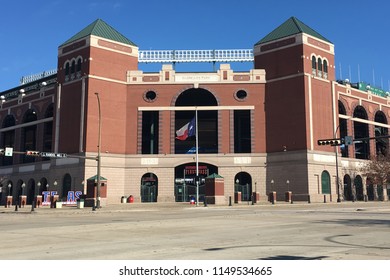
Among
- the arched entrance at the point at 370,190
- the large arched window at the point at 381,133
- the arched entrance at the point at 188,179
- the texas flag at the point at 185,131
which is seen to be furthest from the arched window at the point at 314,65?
the large arched window at the point at 381,133

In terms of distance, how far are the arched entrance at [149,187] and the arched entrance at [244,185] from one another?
38.7ft

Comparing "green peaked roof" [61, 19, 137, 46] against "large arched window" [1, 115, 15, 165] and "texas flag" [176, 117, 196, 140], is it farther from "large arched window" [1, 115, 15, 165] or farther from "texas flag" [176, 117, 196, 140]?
"large arched window" [1, 115, 15, 165]

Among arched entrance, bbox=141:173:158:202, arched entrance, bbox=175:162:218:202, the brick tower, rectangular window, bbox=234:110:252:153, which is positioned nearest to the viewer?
the brick tower

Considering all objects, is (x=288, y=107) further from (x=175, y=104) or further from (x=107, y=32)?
(x=107, y=32)

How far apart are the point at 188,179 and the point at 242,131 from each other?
10878 millimetres

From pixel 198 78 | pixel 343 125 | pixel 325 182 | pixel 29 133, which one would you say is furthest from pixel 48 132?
pixel 343 125

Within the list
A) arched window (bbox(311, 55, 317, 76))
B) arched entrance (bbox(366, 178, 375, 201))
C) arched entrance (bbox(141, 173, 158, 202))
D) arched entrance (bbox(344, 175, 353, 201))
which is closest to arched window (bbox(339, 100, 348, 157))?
arched entrance (bbox(344, 175, 353, 201))

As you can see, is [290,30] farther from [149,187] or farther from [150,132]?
[149,187]

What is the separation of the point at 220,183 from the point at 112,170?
57.9 feet

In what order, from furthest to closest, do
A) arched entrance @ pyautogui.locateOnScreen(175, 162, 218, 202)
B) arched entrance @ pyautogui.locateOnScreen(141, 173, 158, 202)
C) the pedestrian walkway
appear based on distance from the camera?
arched entrance @ pyautogui.locateOnScreen(175, 162, 218, 202) < arched entrance @ pyautogui.locateOnScreen(141, 173, 158, 202) < the pedestrian walkway

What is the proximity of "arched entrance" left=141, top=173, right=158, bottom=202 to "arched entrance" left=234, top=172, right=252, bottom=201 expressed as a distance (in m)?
11.8

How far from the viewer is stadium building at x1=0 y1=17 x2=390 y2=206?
61469 millimetres

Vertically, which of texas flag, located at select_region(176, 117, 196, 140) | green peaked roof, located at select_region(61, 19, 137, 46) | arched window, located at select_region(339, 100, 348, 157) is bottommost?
texas flag, located at select_region(176, 117, 196, 140)

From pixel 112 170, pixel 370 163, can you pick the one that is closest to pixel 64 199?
pixel 112 170
